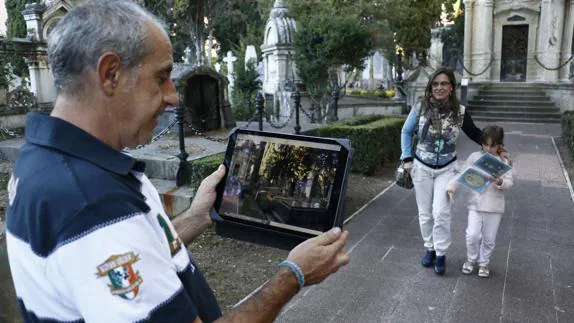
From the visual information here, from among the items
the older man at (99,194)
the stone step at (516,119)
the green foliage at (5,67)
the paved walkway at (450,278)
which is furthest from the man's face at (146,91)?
the stone step at (516,119)

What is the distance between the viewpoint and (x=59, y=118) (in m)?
1.25

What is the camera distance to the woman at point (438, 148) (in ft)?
14.9

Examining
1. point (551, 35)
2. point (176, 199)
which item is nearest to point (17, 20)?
point (176, 199)

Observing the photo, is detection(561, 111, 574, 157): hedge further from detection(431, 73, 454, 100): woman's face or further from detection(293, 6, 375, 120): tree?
detection(431, 73, 454, 100): woman's face

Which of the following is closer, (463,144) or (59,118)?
(59,118)

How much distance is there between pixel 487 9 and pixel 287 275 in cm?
2366

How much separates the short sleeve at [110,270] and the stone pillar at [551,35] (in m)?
23.1

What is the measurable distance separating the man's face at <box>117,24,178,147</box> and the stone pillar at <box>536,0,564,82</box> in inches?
900

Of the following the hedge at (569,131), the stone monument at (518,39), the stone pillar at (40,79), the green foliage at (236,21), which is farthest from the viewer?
the green foliage at (236,21)

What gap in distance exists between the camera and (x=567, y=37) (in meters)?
21.0

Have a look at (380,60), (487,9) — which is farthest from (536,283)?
(380,60)

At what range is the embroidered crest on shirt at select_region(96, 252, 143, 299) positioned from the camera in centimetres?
110

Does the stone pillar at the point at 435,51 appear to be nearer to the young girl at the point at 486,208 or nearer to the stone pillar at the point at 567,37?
the stone pillar at the point at 567,37

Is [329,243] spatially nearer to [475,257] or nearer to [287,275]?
[287,275]
